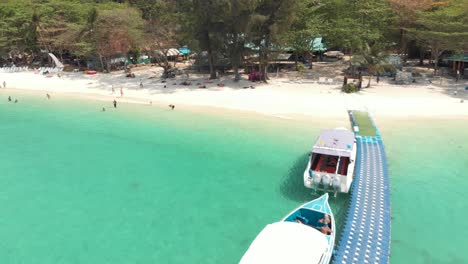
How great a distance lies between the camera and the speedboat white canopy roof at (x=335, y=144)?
58.3 ft

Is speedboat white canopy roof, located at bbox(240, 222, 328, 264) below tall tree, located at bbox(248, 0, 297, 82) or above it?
below

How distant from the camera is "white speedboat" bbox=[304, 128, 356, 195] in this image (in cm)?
1695

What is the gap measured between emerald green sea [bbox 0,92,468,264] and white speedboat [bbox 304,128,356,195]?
0.84m

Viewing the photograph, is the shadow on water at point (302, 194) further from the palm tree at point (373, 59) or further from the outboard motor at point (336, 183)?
the palm tree at point (373, 59)

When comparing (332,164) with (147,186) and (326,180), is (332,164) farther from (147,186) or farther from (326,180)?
(147,186)

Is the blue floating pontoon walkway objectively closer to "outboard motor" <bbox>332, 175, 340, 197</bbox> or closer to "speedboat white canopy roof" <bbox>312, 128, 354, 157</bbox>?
"outboard motor" <bbox>332, 175, 340, 197</bbox>

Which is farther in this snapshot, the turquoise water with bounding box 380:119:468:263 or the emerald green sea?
the emerald green sea

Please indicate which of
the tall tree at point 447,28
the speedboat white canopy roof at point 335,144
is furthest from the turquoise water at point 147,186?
the tall tree at point 447,28

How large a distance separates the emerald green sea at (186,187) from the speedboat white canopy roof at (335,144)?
244 cm

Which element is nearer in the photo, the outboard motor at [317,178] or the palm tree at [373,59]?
the outboard motor at [317,178]

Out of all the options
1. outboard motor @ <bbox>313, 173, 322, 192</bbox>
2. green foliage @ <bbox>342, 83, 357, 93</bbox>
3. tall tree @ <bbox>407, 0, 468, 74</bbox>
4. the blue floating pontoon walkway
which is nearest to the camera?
the blue floating pontoon walkway

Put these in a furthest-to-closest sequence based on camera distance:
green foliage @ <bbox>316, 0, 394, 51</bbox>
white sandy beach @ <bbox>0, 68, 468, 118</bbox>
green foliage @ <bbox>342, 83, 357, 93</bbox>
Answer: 1. green foliage @ <bbox>316, 0, 394, 51</bbox>
2. green foliage @ <bbox>342, 83, 357, 93</bbox>
3. white sandy beach @ <bbox>0, 68, 468, 118</bbox>

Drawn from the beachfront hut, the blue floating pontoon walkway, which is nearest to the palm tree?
the beachfront hut

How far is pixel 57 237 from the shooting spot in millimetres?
15398
